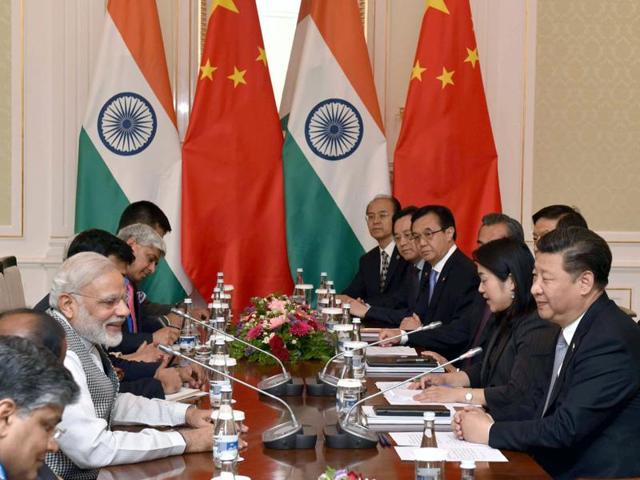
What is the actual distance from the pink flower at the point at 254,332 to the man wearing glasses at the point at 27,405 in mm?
2177

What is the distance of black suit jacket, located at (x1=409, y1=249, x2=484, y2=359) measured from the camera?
4.49 metres

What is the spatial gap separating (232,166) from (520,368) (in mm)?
3378

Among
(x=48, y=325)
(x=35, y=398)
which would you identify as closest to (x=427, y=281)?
(x=48, y=325)

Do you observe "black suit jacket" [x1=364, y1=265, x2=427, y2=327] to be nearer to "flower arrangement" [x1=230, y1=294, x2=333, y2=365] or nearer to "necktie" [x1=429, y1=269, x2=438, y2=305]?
"necktie" [x1=429, y1=269, x2=438, y2=305]

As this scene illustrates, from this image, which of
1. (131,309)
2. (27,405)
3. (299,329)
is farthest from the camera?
(131,309)

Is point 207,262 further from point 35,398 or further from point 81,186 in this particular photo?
point 35,398

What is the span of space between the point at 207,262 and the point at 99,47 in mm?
1496

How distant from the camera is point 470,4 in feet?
20.9

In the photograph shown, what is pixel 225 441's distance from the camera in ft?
6.87

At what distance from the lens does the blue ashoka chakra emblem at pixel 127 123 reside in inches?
239

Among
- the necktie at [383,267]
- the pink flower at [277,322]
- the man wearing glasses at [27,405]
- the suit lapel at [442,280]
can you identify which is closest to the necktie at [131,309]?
the pink flower at [277,322]

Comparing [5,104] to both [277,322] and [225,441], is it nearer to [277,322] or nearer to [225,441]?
[277,322]

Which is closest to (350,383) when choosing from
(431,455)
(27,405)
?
(431,455)

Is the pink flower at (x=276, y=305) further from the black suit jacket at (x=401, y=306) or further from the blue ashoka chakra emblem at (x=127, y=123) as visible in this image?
the blue ashoka chakra emblem at (x=127, y=123)
